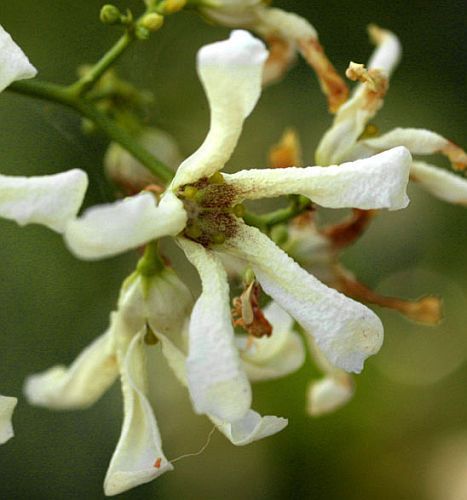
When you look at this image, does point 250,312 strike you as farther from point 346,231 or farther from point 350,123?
point 346,231

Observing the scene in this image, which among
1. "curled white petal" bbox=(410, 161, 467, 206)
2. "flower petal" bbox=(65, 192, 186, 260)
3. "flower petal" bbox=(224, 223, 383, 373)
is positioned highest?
"flower petal" bbox=(65, 192, 186, 260)

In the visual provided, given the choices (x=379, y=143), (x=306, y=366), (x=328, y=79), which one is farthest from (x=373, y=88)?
(x=306, y=366)

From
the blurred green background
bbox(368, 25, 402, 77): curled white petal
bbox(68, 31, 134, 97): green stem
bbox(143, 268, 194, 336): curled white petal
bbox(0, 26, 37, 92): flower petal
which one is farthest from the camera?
the blurred green background

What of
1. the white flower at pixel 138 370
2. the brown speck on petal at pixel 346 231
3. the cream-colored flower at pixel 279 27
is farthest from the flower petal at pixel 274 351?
the cream-colored flower at pixel 279 27

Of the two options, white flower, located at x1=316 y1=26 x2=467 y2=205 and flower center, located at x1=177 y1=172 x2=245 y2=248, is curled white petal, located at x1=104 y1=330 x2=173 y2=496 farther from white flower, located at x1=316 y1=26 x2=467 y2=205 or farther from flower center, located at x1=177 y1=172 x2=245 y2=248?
white flower, located at x1=316 y1=26 x2=467 y2=205

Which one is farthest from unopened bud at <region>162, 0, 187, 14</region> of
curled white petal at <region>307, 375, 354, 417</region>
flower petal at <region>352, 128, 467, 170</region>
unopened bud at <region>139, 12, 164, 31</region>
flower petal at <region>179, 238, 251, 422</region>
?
curled white petal at <region>307, 375, 354, 417</region>

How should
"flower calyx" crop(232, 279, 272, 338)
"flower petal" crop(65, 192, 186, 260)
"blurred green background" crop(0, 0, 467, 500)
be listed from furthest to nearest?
"blurred green background" crop(0, 0, 467, 500)
"flower calyx" crop(232, 279, 272, 338)
"flower petal" crop(65, 192, 186, 260)
